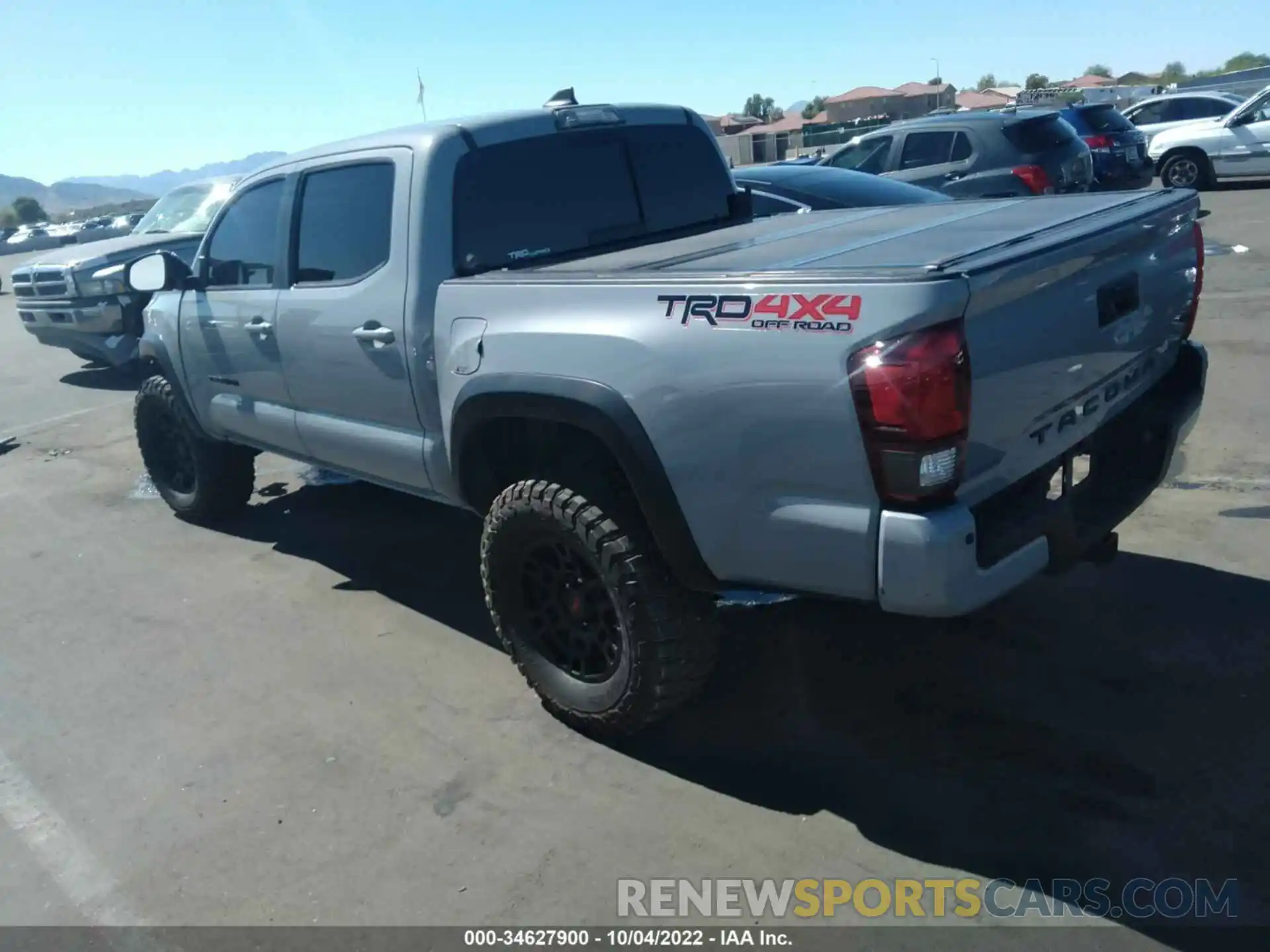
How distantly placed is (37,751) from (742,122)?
73.1 m

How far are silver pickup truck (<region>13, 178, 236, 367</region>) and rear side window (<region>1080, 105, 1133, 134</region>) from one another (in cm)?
1196

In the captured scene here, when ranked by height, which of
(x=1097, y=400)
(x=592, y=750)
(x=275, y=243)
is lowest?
(x=592, y=750)

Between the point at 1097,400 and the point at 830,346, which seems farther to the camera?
the point at 1097,400

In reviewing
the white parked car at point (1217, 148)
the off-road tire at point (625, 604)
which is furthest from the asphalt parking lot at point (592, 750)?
the white parked car at point (1217, 148)

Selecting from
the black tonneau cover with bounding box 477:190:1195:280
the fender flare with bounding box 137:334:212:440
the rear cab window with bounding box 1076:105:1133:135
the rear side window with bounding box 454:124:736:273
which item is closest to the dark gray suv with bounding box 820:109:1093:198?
the rear cab window with bounding box 1076:105:1133:135

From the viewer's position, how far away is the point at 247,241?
521 centimetres

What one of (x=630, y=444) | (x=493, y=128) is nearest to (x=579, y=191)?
(x=493, y=128)

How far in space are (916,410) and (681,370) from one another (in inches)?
26.9

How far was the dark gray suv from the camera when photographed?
11055 millimetres

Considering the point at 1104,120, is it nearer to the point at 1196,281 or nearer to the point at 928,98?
the point at 1196,281

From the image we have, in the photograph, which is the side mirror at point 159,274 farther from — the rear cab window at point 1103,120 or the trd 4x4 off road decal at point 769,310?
the rear cab window at point 1103,120

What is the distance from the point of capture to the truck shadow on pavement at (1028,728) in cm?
294

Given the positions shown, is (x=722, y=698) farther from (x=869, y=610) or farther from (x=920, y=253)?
(x=920, y=253)

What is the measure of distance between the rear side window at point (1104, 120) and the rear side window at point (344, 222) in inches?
553
